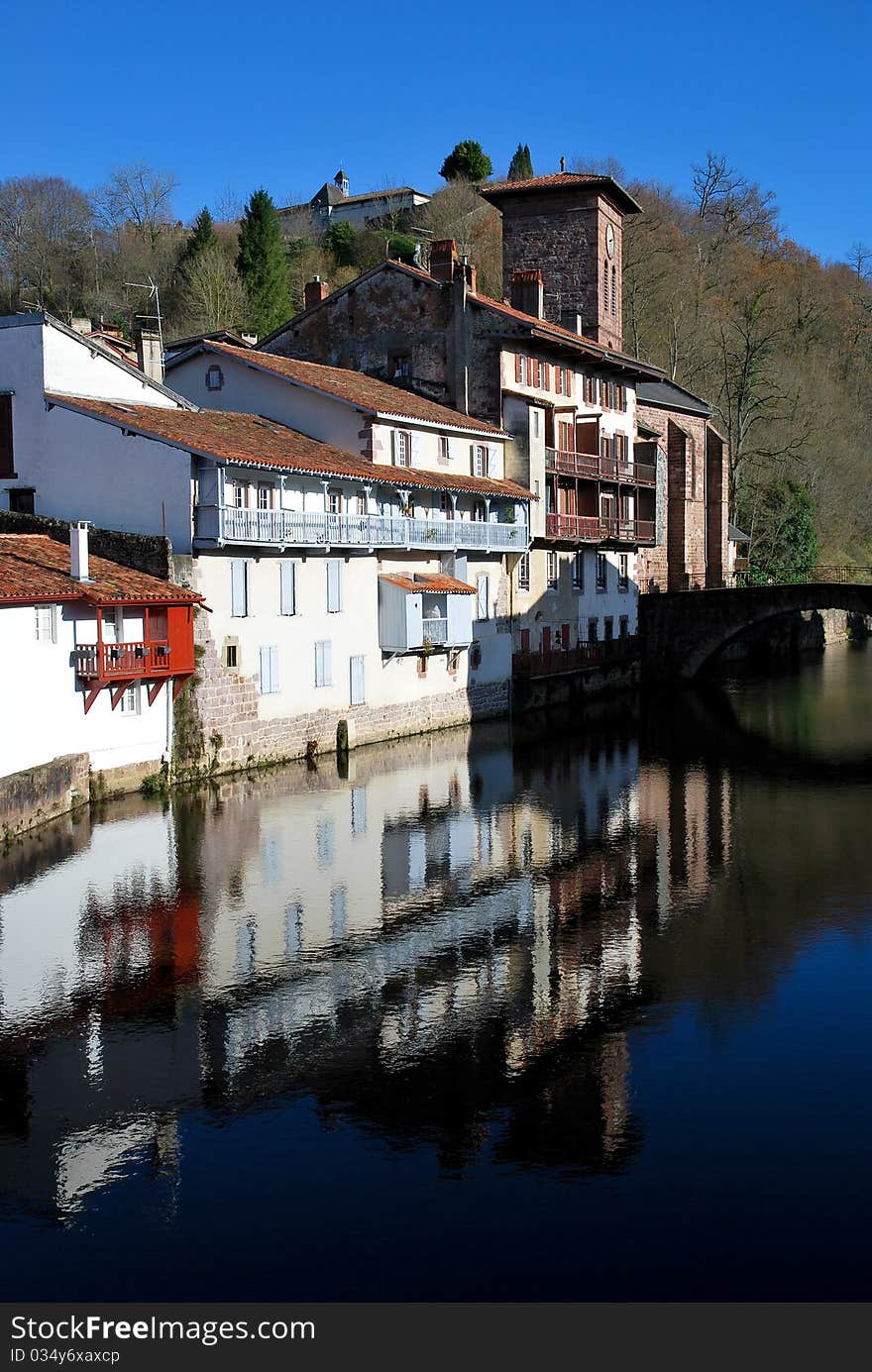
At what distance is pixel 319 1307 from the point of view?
38.8 ft

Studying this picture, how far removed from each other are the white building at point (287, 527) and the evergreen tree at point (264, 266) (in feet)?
120

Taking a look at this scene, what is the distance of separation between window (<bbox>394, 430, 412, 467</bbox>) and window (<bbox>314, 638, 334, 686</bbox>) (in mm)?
8933

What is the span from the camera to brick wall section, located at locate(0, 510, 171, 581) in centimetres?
3375

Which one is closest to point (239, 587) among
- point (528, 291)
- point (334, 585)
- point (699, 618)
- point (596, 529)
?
point (334, 585)

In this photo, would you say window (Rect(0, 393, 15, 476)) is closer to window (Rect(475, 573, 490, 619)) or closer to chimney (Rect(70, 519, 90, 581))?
chimney (Rect(70, 519, 90, 581))

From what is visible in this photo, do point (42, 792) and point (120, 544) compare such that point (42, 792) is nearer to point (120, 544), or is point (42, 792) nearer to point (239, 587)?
point (120, 544)

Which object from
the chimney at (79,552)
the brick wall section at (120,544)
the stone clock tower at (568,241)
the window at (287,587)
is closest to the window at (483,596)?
the window at (287,587)

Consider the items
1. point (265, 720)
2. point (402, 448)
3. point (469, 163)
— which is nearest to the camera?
point (265, 720)

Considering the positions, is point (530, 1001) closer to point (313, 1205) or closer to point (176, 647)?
point (313, 1205)

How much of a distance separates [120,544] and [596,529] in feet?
91.0

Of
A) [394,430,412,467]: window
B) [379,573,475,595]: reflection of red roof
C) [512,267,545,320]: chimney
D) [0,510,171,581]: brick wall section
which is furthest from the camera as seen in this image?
[512,267,545,320]: chimney

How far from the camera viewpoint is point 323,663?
39594 mm

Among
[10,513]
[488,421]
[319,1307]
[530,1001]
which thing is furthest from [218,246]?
[319,1307]

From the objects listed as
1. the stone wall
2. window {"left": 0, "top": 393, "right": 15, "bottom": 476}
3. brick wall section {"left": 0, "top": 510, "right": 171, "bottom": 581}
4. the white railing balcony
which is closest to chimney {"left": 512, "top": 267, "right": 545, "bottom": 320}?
the white railing balcony
